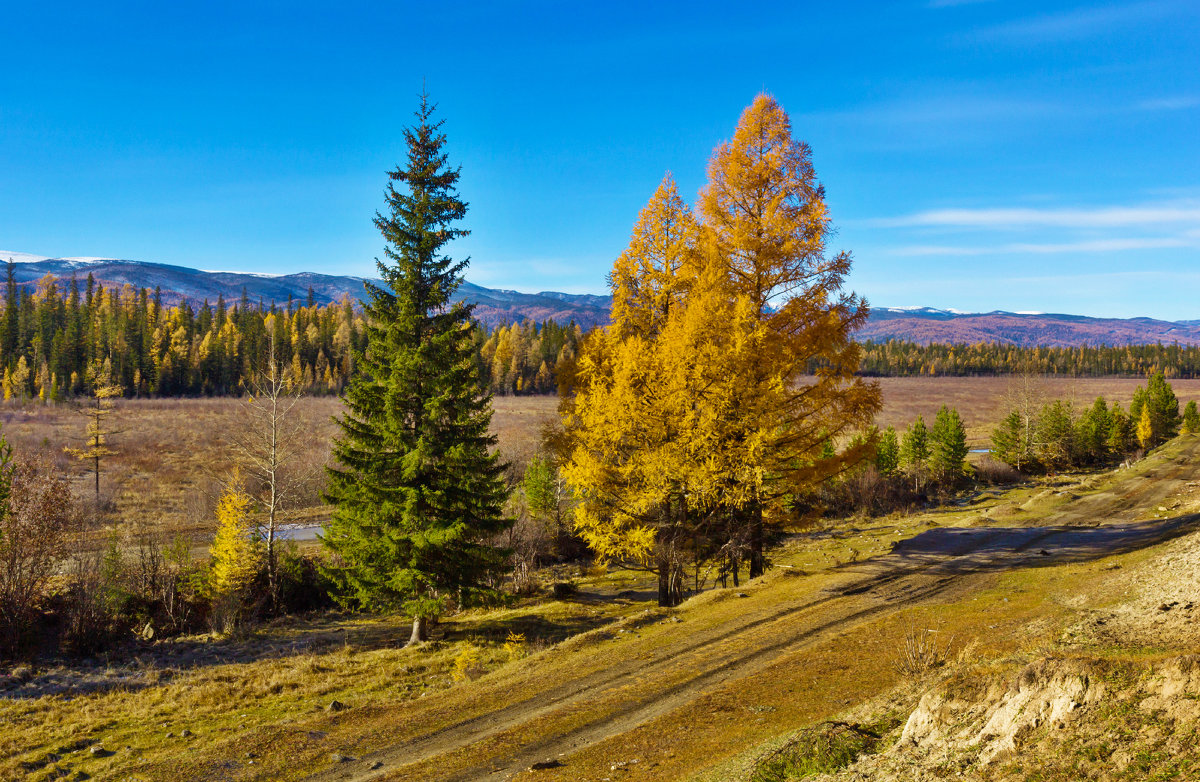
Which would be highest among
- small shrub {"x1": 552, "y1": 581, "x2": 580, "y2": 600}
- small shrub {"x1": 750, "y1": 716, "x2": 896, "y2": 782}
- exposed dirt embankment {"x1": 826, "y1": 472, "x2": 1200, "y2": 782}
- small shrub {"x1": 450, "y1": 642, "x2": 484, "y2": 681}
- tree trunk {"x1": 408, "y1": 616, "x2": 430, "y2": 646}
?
exposed dirt embankment {"x1": 826, "y1": 472, "x2": 1200, "y2": 782}

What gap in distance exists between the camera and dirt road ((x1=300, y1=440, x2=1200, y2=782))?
404 inches

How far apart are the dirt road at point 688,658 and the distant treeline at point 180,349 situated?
2673 inches

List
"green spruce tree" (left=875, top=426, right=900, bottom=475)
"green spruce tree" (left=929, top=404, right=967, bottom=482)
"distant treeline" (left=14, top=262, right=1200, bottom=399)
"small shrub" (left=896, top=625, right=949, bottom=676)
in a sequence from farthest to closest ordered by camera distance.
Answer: "distant treeline" (left=14, top=262, right=1200, bottom=399), "green spruce tree" (left=875, top=426, right=900, bottom=475), "green spruce tree" (left=929, top=404, right=967, bottom=482), "small shrub" (left=896, top=625, right=949, bottom=676)

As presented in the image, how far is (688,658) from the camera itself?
45.4ft

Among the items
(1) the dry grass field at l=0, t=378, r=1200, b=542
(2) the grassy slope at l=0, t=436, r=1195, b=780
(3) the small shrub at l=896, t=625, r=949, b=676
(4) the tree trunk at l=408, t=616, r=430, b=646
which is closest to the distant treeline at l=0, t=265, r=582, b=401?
(1) the dry grass field at l=0, t=378, r=1200, b=542

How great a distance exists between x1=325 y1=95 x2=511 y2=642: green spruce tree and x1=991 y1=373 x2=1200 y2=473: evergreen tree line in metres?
53.1

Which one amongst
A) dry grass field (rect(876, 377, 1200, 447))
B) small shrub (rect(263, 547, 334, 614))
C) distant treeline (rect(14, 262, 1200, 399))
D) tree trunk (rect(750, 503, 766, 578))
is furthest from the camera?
distant treeline (rect(14, 262, 1200, 399))

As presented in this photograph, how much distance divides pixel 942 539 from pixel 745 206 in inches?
631

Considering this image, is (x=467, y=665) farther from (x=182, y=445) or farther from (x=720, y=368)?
(x=182, y=445)

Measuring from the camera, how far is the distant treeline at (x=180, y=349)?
328ft

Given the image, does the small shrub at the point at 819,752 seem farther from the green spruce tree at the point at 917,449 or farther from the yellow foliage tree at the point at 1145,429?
the yellow foliage tree at the point at 1145,429

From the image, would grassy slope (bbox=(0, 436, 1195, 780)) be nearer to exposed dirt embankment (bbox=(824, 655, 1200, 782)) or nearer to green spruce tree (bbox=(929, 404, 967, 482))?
exposed dirt embankment (bbox=(824, 655, 1200, 782))

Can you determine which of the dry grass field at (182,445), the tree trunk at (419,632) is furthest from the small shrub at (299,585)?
the tree trunk at (419,632)

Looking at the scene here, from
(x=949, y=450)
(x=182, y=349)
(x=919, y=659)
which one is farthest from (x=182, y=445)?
(x=949, y=450)
